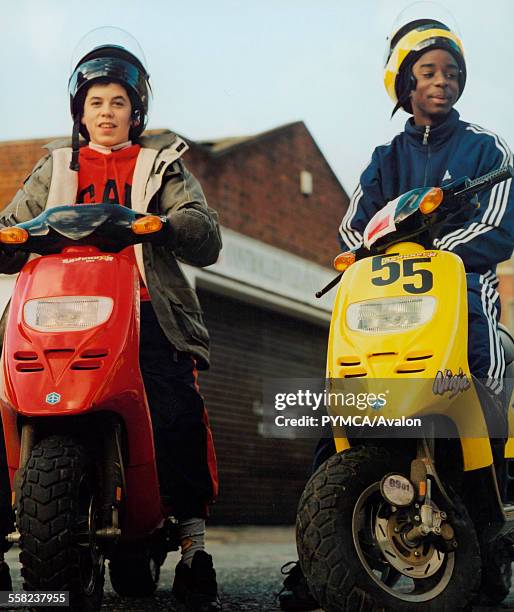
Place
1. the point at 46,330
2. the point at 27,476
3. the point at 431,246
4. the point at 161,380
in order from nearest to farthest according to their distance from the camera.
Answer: the point at 27,476
the point at 46,330
the point at 431,246
the point at 161,380

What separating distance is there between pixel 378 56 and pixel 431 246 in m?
0.92

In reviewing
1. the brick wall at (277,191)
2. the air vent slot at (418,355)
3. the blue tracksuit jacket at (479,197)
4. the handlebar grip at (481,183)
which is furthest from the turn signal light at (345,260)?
the brick wall at (277,191)

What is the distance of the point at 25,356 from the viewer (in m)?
2.83

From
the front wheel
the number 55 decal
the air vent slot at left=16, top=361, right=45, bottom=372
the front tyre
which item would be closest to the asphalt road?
the front tyre

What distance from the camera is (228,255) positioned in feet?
34.6

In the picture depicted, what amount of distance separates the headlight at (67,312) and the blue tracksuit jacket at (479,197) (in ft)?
3.44

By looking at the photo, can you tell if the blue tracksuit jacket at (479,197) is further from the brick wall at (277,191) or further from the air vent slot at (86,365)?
the brick wall at (277,191)

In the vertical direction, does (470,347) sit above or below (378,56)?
below

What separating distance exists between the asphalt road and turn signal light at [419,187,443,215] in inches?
56.3

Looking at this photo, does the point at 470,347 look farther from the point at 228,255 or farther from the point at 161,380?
the point at 228,255

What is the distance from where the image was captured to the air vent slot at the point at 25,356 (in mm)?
2822

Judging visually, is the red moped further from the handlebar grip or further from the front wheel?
the handlebar grip

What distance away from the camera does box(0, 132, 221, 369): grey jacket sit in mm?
3373

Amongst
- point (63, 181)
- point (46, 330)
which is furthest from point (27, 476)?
point (63, 181)
